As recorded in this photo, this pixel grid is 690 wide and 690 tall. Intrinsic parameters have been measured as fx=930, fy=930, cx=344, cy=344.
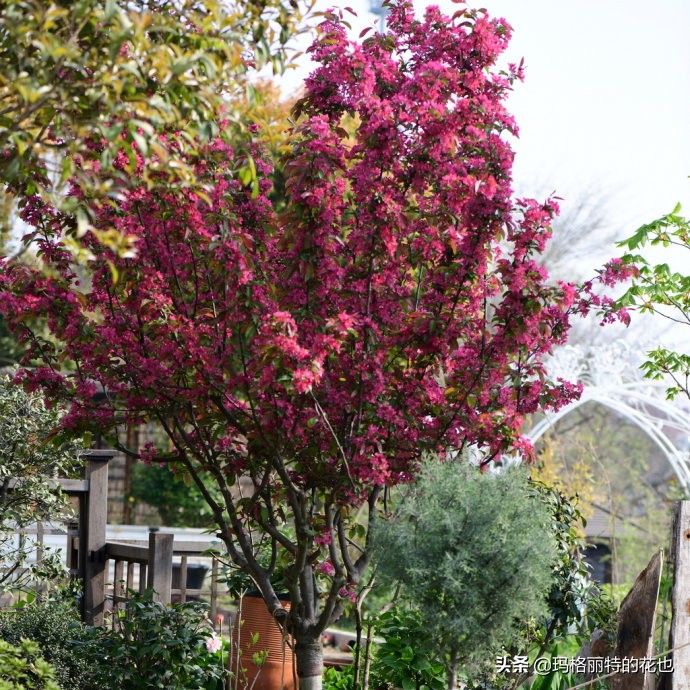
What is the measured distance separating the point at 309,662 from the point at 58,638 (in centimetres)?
133

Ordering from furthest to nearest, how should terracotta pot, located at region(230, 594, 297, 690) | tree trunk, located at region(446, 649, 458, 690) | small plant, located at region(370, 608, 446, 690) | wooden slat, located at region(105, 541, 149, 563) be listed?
wooden slat, located at region(105, 541, 149, 563) < terracotta pot, located at region(230, 594, 297, 690) < small plant, located at region(370, 608, 446, 690) < tree trunk, located at region(446, 649, 458, 690)

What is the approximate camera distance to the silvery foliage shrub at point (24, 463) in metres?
4.97

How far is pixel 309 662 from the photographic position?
11.8 feet

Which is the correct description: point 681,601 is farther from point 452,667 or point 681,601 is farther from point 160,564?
point 160,564

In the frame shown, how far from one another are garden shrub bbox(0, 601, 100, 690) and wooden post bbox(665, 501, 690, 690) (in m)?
2.57

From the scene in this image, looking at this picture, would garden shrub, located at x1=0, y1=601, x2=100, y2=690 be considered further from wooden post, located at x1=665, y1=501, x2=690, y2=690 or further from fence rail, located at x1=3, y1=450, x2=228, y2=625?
wooden post, located at x1=665, y1=501, x2=690, y2=690

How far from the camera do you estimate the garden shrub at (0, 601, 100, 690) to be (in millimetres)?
4098

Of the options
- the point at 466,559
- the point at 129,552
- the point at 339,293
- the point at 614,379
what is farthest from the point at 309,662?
the point at 614,379

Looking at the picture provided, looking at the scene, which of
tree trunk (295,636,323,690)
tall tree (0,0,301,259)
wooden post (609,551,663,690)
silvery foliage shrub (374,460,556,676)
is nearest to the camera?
tall tree (0,0,301,259)

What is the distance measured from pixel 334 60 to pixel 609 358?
7122 millimetres

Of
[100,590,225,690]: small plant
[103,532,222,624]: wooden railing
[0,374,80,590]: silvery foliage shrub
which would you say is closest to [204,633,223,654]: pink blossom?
[100,590,225,690]: small plant

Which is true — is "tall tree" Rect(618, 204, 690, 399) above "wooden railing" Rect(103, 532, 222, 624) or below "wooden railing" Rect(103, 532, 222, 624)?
above

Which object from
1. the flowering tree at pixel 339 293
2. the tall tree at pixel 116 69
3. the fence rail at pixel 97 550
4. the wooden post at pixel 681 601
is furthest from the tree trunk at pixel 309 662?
the tall tree at pixel 116 69

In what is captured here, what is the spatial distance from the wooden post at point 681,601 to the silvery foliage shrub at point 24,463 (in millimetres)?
3070
